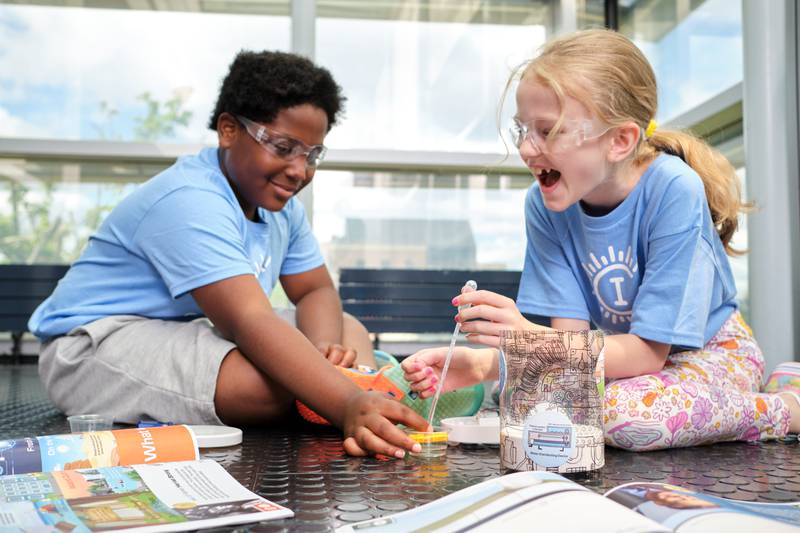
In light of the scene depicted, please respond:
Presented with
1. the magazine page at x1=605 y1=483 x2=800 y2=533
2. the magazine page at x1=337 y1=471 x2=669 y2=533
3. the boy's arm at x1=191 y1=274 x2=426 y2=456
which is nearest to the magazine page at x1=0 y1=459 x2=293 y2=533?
the magazine page at x1=337 y1=471 x2=669 y2=533

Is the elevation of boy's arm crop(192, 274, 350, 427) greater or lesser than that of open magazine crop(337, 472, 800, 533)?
greater

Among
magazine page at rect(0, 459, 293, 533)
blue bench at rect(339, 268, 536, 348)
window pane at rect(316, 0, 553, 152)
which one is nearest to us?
magazine page at rect(0, 459, 293, 533)

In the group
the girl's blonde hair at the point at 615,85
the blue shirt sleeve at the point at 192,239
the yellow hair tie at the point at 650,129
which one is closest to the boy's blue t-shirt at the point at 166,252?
the blue shirt sleeve at the point at 192,239

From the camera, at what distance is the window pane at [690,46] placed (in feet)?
10.6

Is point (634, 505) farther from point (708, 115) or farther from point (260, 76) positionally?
point (708, 115)

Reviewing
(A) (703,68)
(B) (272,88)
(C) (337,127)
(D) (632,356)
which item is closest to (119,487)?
(D) (632,356)

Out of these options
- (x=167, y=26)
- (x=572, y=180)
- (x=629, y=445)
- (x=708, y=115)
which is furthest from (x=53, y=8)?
(x=629, y=445)

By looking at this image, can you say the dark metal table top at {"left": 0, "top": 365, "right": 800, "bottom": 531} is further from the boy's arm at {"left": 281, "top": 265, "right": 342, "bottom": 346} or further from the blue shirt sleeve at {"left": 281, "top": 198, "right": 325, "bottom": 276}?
the blue shirt sleeve at {"left": 281, "top": 198, "right": 325, "bottom": 276}

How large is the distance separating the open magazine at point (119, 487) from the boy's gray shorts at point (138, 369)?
1.16 feet

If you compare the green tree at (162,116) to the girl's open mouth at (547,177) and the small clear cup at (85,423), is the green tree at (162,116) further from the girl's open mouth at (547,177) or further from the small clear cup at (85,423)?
the girl's open mouth at (547,177)

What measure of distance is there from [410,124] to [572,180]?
3.23 metres

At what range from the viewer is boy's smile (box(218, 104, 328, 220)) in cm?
170

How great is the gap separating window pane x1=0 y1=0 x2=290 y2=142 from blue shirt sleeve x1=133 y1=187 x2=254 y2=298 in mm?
2873

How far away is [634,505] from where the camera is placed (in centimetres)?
73
